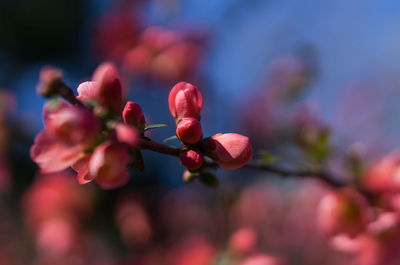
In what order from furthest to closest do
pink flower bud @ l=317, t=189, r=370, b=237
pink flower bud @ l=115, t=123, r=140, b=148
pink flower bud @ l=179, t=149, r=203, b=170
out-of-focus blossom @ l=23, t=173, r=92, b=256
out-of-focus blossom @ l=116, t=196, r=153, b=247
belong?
out-of-focus blossom @ l=116, t=196, r=153, b=247 < out-of-focus blossom @ l=23, t=173, r=92, b=256 < pink flower bud @ l=317, t=189, r=370, b=237 < pink flower bud @ l=179, t=149, r=203, b=170 < pink flower bud @ l=115, t=123, r=140, b=148

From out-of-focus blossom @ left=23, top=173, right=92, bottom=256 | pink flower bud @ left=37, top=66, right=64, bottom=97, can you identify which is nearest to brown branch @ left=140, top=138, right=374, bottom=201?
pink flower bud @ left=37, top=66, right=64, bottom=97

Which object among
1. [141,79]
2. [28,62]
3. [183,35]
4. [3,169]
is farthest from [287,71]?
[28,62]

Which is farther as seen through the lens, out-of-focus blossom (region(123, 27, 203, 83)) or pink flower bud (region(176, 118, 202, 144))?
out-of-focus blossom (region(123, 27, 203, 83))

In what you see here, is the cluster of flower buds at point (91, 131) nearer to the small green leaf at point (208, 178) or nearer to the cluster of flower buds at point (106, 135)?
the cluster of flower buds at point (106, 135)

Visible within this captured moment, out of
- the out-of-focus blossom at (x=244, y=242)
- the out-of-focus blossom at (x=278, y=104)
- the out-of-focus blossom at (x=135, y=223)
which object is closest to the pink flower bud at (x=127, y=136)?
the out-of-focus blossom at (x=244, y=242)

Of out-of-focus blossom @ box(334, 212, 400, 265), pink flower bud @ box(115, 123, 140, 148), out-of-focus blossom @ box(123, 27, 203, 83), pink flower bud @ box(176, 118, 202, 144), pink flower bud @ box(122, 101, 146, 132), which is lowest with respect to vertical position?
out-of-focus blossom @ box(334, 212, 400, 265)

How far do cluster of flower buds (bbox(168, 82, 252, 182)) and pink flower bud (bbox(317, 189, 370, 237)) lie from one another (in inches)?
17.8

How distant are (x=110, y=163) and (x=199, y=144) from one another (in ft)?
0.48

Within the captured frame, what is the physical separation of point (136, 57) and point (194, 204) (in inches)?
45.4

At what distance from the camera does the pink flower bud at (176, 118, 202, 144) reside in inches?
20.3

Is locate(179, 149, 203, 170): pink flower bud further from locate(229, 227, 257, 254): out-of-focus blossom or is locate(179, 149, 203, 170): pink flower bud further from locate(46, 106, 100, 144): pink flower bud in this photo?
locate(229, 227, 257, 254): out-of-focus blossom

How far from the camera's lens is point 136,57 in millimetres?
1823

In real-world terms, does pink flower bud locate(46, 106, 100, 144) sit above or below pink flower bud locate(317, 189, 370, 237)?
above

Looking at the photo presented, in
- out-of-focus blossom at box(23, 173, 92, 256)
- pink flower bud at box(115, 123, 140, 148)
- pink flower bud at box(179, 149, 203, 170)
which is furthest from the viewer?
out-of-focus blossom at box(23, 173, 92, 256)
